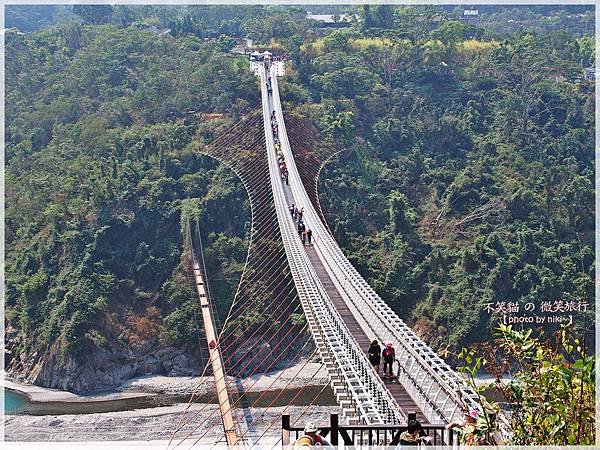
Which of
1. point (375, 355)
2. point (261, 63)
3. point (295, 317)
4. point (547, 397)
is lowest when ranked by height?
point (295, 317)

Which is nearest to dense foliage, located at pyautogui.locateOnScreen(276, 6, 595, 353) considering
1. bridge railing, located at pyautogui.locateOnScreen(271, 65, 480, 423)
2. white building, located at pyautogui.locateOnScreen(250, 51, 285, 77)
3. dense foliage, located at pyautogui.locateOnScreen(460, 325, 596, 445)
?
white building, located at pyautogui.locateOnScreen(250, 51, 285, 77)

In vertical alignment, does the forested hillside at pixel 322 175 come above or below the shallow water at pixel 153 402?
above

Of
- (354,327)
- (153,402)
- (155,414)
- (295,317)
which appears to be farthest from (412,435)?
(295,317)

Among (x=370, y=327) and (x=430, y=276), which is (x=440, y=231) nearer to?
(x=430, y=276)

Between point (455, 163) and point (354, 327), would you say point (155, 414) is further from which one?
point (455, 163)

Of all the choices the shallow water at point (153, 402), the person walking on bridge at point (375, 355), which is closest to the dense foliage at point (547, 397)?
the person walking on bridge at point (375, 355)

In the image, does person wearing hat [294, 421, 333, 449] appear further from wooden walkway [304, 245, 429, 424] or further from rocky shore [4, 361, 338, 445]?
rocky shore [4, 361, 338, 445]

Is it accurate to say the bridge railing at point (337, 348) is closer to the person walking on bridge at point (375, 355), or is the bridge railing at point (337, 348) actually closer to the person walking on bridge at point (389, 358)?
the person walking on bridge at point (375, 355)
